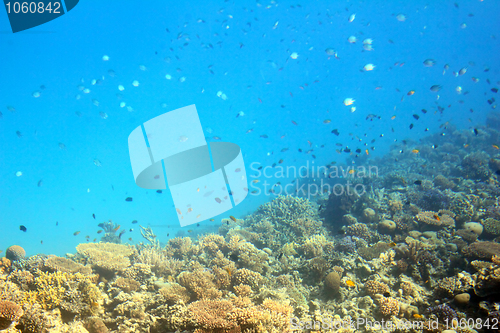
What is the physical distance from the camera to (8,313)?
376 centimetres

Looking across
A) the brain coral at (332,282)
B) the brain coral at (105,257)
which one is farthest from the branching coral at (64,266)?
the brain coral at (332,282)

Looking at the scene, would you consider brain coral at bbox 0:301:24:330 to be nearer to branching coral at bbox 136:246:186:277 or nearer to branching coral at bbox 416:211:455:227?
branching coral at bbox 136:246:186:277

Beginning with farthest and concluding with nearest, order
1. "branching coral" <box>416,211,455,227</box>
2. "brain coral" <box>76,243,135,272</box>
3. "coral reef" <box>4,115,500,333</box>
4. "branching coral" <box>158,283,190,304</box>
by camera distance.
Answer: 1. "branching coral" <box>416,211,455,227</box>
2. "brain coral" <box>76,243,135,272</box>
3. "branching coral" <box>158,283,190,304</box>
4. "coral reef" <box>4,115,500,333</box>

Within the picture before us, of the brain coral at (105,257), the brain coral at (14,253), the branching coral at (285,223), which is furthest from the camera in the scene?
the branching coral at (285,223)

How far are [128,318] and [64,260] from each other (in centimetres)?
348

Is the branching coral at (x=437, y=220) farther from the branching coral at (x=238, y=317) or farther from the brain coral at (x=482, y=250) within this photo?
the branching coral at (x=238, y=317)

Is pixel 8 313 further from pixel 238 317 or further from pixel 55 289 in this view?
pixel 238 317

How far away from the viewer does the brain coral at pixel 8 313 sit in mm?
3715

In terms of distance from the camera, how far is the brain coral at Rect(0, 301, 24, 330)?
12.2 ft

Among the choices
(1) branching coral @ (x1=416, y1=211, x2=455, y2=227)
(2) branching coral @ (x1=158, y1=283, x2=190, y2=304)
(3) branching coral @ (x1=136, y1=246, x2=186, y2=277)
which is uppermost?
(1) branching coral @ (x1=416, y1=211, x2=455, y2=227)

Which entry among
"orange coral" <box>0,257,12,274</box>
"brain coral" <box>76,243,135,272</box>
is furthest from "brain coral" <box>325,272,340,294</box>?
"orange coral" <box>0,257,12,274</box>

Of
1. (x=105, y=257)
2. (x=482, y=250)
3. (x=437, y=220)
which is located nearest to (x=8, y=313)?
(x=105, y=257)

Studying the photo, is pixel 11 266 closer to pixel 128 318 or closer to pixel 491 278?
pixel 128 318

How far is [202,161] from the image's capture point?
1035 cm
